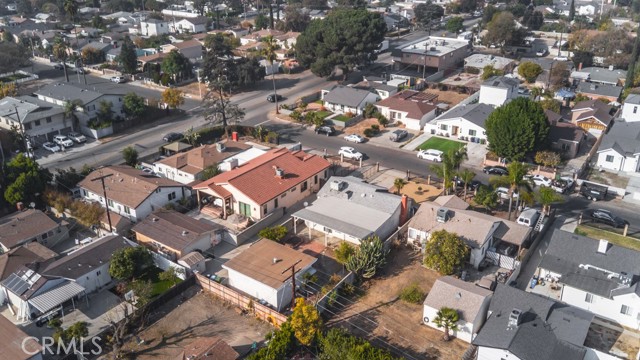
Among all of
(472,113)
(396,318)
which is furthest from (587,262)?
(472,113)

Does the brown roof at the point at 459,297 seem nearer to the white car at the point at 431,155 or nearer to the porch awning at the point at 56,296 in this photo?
the porch awning at the point at 56,296

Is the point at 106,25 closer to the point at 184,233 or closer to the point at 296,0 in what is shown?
the point at 296,0

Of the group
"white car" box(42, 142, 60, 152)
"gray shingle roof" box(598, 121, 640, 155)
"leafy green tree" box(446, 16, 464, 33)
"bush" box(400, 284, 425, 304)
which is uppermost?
"leafy green tree" box(446, 16, 464, 33)

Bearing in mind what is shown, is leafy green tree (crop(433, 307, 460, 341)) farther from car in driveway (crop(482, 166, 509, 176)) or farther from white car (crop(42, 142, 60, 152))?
white car (crop(42, 142, 60, 152))

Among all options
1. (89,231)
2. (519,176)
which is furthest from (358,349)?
(89,231)

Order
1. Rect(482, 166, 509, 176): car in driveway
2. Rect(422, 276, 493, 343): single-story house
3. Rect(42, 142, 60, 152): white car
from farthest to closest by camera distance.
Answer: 1. Rect(42, 142, 60, 152): white car
2. Rect(482, 166, 509, 176): car in driveway
3. Rect(422, 276, 493, 343): single-story house

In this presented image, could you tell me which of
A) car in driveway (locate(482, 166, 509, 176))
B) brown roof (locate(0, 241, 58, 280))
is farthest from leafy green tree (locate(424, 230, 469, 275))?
brown roof (locate(0, 241, 58, 280))
